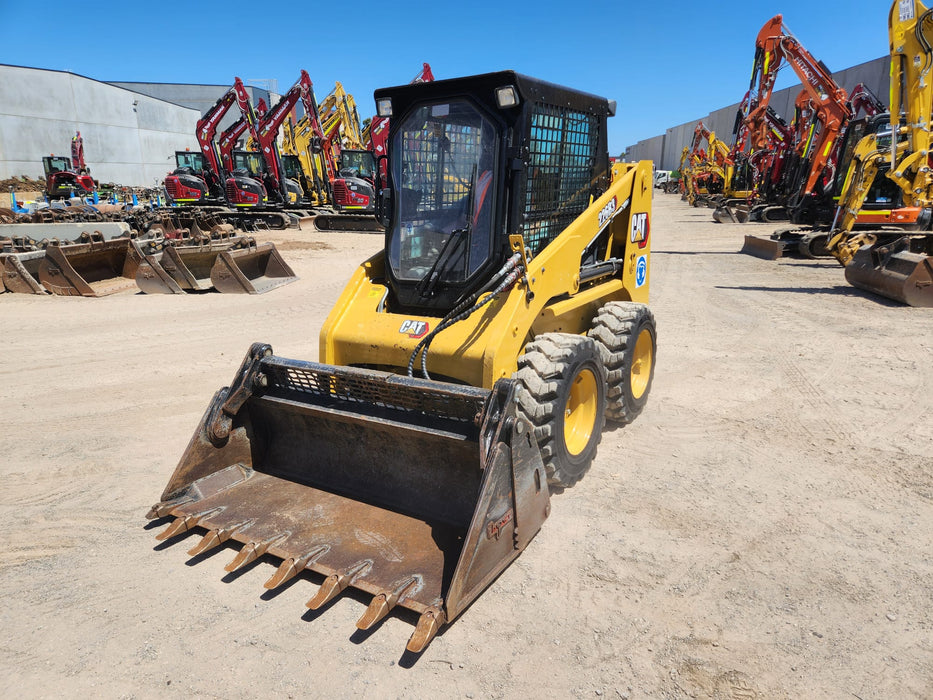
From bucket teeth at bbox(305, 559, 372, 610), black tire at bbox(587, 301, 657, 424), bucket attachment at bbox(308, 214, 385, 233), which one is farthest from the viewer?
bucket attachment at bbox(308, 214, 385, 233)

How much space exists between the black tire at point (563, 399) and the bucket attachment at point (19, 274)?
30.3ft

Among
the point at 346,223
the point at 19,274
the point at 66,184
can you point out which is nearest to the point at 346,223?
the point at 346,223

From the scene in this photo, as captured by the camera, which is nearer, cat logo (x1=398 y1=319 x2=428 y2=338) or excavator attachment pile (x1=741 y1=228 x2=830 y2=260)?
cat logo (x1=398 y1=319 x2=428 y2=338)

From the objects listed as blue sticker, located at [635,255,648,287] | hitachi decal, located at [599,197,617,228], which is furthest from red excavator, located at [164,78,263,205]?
hitachi decal, located at [599,197,617,228]

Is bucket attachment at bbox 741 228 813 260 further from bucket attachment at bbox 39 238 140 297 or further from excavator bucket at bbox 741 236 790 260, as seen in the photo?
bucket attachment at bbox 39 238 140 297

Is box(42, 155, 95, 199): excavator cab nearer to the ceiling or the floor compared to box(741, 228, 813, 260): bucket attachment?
nearer to the ceiling

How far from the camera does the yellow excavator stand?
8.11 m

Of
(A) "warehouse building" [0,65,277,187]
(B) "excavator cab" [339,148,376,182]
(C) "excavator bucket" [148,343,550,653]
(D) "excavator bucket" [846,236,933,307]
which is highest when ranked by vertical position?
(A) "warehouse building" [0,65,277,187]

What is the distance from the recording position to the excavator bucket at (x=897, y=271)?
781 cm

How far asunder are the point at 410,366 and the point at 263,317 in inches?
211

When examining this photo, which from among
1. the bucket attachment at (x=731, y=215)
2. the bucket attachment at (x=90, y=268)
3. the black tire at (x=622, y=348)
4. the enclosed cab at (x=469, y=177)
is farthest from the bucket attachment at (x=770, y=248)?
the bucket attachment at (x=90, y=268)

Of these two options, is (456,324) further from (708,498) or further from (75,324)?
(75,324)

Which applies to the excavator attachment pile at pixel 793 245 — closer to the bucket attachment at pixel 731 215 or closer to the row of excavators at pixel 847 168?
the row of excavators at pixel 847 168

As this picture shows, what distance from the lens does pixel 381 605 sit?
7.99 feet
